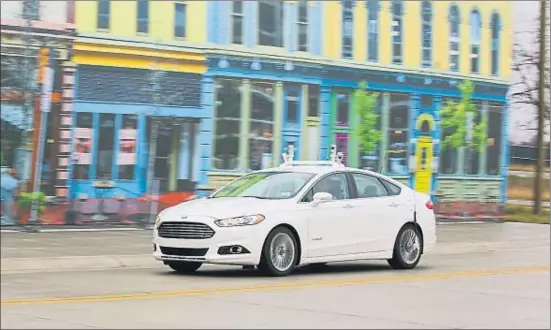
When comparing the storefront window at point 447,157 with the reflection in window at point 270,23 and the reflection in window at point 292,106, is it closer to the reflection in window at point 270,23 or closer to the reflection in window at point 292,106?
the reflection in window at point 292,106

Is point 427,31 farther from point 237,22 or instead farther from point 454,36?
point 237,22

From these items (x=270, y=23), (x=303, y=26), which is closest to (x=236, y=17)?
(x=270, y=23)

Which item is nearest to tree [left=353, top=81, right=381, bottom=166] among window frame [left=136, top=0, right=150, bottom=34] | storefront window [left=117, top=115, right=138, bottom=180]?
window frame [left=136, top=0, right=150, bottom=34]

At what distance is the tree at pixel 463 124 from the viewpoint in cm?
2703

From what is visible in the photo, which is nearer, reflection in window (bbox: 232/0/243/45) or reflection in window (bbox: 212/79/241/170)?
reflection in window (bbox: 212/79/241/170)

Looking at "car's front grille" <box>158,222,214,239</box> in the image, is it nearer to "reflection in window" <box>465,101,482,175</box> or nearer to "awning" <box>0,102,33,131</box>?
"awning" <box>0,102,33,131</box>

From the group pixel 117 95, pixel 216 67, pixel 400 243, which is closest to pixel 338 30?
pixel 216 67

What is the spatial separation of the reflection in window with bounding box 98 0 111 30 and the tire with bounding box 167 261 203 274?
28.4 ft

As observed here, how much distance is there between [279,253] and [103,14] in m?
9.72

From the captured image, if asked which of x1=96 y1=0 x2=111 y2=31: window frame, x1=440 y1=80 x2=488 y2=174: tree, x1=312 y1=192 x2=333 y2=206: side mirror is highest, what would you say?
x1=96 y1=0 x2=111 y2=31: window frame

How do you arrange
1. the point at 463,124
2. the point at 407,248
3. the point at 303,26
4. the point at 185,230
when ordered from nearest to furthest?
the point at 185,230 → the point at 407,248 → the point at 303,26 → the point at 463,124

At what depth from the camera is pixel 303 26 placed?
77.5 feet

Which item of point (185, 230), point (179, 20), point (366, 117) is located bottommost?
point (185, 230)

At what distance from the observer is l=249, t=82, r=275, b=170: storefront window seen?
22.7 m
